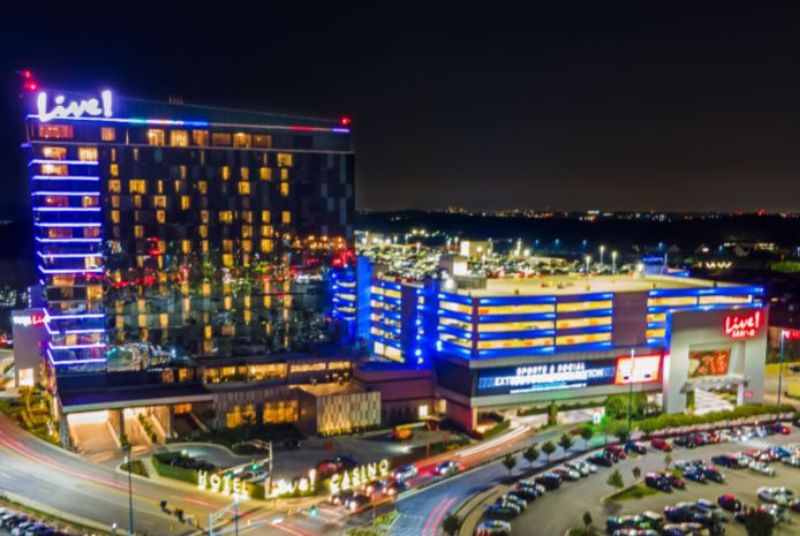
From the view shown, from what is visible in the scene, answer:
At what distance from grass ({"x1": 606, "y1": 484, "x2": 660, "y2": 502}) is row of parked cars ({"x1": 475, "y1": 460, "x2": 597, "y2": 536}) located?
13.0 ft

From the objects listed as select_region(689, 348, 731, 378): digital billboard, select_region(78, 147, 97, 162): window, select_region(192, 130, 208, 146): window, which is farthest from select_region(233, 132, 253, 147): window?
select_region(689, 348, 731, 378): digital billboard

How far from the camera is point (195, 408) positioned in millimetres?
78562

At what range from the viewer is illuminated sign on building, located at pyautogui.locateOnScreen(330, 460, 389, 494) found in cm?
5769

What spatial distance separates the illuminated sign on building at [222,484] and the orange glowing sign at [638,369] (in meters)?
42.1

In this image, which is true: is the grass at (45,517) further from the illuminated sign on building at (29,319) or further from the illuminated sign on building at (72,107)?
the illuminated sign on building at (72,107)

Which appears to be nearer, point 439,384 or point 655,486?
point 655,486

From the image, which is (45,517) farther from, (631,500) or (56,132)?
(56,132)

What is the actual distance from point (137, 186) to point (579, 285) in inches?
2059

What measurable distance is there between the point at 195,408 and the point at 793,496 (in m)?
53.9

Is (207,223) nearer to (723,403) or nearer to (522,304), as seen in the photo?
(522,304)

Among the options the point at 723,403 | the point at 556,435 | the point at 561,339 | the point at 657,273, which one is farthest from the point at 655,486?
the point at 657,273

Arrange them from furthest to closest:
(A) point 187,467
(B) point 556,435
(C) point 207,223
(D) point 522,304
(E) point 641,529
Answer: (C) point 207,223 < (D) point 522,304 < (B) point 556,435 < (A) point 187,467 < (E) point 641,529

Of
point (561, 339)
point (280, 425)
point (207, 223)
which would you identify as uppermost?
point (207, 223)

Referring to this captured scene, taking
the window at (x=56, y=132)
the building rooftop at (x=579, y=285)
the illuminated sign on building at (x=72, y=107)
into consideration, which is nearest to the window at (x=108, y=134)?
the illuminated sign on building at (x=72, y=107)
